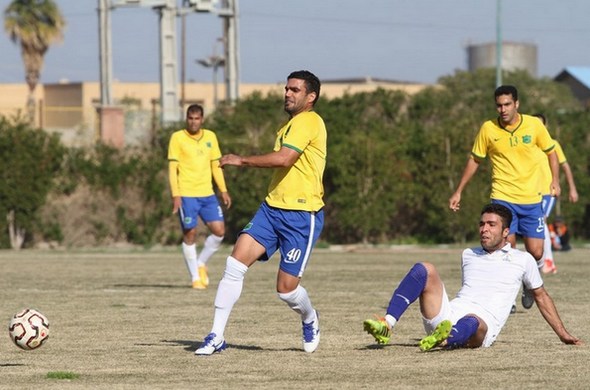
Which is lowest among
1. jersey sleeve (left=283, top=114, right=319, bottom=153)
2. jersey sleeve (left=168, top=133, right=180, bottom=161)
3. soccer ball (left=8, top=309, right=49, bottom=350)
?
soccer ball (left=8, top=309, right=49, bottom=350)

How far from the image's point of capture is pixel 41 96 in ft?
309

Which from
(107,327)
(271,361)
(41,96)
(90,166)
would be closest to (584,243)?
(90,166)

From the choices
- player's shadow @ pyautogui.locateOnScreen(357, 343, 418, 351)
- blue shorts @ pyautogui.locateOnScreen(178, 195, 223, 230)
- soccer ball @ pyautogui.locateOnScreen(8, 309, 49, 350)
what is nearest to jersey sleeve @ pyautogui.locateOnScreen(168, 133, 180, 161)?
blue shorts @ pyautogui.locateOnScreen(178, 195, 223, 230)

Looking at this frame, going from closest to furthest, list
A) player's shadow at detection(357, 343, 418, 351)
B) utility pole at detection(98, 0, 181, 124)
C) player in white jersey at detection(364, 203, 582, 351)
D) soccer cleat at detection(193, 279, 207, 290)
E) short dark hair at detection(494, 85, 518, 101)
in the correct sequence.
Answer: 1. player in white jersey at detection(364, 203, 582, 351)
2. player's shadow at detection(357, 343, 418, 351)
3. short dark hair at detection(494, 85, 518, 101)
4. soccer cleat at detection(193, 279, 207, 290)
5. utility pole at detection(98, 0, 181, 124)

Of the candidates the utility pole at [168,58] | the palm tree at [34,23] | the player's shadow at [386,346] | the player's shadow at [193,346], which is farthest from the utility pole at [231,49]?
the player's shadow at [386,346]

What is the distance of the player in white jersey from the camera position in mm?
10375

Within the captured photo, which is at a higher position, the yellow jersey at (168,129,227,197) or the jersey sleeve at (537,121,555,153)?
the jersey sleeve at (537,121,555,153)

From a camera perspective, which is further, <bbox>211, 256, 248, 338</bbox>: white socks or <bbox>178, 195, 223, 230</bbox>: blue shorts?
<bbox>178, 195, 223, 230</bbox>: blue shorts

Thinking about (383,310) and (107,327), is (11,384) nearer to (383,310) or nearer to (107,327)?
(107,327)

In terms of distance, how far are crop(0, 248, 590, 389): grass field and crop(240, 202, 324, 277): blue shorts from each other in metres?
0.74

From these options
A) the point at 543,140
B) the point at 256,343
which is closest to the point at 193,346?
the point at 256,343

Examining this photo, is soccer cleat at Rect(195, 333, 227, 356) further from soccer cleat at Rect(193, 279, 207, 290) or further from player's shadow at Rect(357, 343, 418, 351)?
soccer cleat at Rect(193, 279, 207, 290)

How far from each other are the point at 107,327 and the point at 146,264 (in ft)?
40.7

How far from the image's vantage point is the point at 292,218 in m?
10.7
